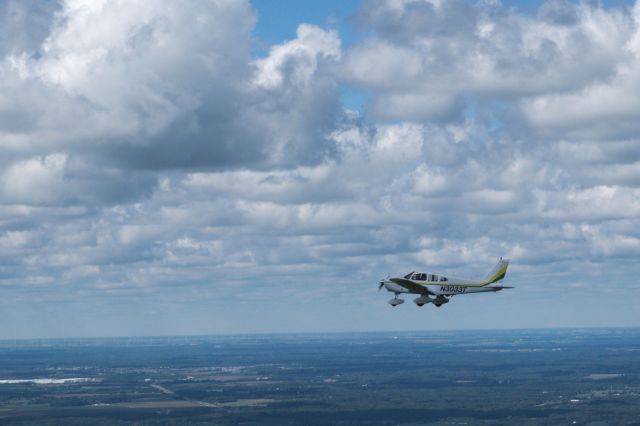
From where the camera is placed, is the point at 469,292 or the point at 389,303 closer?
the point at 389,303

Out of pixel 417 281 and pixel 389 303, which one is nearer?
pixel 389 303

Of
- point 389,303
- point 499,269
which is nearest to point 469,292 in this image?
point 499,269

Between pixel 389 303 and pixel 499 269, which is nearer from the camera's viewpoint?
pixel 389 303

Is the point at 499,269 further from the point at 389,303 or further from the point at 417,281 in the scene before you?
the point at 389,303

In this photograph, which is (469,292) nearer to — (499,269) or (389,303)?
(499,269)

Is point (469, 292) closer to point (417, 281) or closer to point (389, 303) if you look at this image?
point (417, 281)
